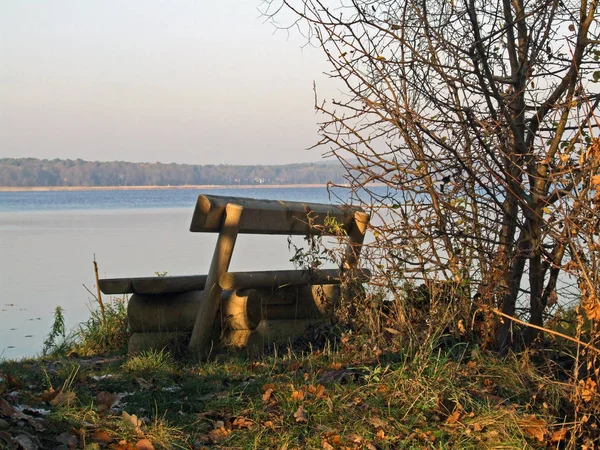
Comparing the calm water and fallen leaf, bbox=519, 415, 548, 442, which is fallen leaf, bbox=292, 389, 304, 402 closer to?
fallen leaf, bbox=519, 415, 548, 442

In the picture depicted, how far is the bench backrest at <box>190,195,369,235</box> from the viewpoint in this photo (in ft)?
21.7

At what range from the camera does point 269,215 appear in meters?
7.06

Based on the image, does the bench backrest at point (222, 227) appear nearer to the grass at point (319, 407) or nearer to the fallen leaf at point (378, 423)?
the grass at point (319, 407)

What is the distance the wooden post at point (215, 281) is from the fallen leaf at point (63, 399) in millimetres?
2262

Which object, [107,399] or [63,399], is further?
[107,399]

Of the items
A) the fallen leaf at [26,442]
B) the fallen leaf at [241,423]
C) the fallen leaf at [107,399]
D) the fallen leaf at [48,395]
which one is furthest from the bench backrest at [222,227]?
the fallen leaf at [26,442]

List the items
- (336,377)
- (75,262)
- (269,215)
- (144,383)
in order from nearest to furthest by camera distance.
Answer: (336,377), (144,383), (269,215), (75,262)

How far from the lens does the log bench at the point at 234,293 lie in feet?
22.1

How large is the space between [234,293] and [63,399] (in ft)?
9.12

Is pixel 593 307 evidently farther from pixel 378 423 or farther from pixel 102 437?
pixel 102 437

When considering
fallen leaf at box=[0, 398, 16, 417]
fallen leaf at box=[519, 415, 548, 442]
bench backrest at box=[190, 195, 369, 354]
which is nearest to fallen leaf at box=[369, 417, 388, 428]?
fallen leaf at box=[519, 415, 548, 442]

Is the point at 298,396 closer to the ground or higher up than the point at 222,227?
closer to the ground

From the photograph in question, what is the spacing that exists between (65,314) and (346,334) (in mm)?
6500

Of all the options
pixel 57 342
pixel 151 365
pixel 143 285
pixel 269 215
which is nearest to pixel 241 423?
pixel 151 365
